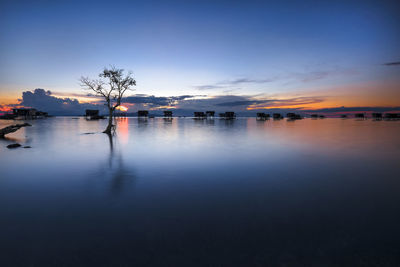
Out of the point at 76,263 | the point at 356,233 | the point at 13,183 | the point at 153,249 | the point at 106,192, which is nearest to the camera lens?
the point at 76,263

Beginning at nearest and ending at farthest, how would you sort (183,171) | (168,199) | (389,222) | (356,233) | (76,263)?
(76,263) → (356,233) → (389,222) → (168,199) → (183,171)

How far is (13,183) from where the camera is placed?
8.43 metres

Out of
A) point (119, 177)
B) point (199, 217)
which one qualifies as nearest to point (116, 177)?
point (119, 177)

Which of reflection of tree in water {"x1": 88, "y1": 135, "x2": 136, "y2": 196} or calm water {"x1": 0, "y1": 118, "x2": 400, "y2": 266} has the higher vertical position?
reflection of tree in water {"x1": 88, "y1": 135, "x2": 136, "y2": 196}

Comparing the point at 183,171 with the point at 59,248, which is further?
the point at 183,171

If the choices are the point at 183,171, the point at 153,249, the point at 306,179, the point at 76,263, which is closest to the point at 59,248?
the point at 76,263

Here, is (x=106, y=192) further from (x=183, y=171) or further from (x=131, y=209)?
(x=183, y=171)

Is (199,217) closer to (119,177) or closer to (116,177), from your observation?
(119,177)

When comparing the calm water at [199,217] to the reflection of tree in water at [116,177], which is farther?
the reflection of tree in water at [116,177]

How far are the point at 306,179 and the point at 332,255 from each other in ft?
18.0

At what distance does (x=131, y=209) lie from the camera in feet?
18.9

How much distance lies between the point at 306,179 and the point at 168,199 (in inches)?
244

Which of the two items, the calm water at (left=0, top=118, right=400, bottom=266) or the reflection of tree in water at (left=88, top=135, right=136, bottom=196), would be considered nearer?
the calm water at (left=0, top=118, right=400, bottom=266)

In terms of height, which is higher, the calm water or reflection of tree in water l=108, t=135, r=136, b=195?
reflection of tree in water l=108, t=135, r=136, b=195
